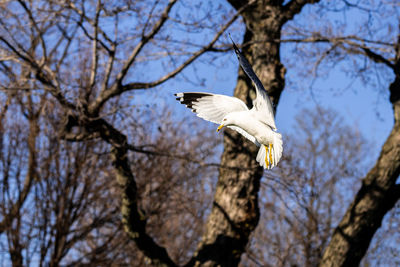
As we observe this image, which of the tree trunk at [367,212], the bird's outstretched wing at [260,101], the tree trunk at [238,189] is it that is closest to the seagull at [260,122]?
the bird's outstretched wing at [260,101]

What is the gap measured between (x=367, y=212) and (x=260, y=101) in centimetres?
378

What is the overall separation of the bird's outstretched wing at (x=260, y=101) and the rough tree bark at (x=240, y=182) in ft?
10.1

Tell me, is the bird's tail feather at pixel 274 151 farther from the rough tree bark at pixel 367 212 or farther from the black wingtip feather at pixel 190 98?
the rough tree bark at pixel 367 212

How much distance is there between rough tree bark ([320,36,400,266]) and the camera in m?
4.99

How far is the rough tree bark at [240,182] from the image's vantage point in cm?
516

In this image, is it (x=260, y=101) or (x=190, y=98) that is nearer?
(x=260, y=101)

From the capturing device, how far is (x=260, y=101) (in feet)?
6.10

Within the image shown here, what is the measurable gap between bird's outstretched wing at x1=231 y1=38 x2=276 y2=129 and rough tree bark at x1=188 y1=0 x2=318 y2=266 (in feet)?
10.1

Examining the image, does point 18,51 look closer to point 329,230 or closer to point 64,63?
point 64,63

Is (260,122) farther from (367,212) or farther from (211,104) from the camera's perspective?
(367,212)

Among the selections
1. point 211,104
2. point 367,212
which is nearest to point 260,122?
point 211,104

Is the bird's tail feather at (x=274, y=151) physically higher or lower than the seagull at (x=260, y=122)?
lower

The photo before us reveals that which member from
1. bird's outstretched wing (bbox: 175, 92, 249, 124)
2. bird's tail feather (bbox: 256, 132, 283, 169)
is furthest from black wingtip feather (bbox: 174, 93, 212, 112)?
bird's tail feather (bbox: 256, 132, 283, 169)

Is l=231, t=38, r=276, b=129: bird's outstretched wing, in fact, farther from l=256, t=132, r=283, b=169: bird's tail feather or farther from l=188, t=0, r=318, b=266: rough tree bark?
l=188, t=0, r=318, b=266: rough tree bark
